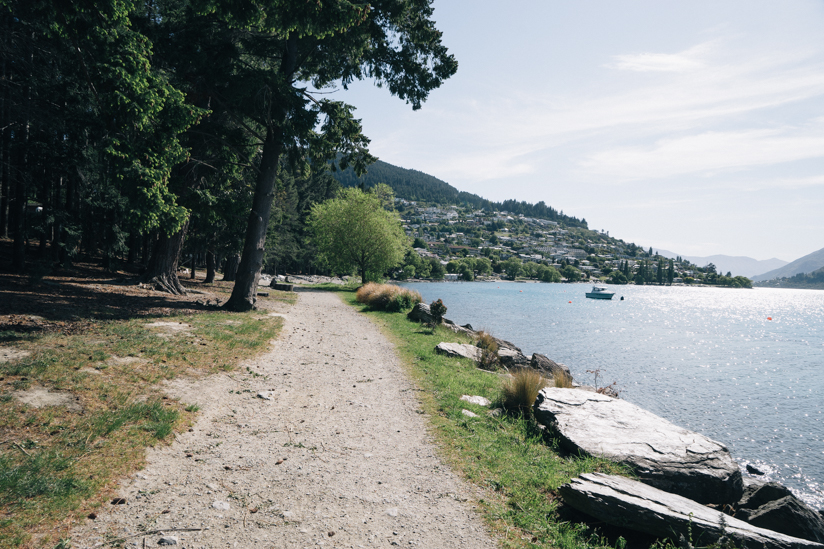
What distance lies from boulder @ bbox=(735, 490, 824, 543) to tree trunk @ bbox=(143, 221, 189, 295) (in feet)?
70.1

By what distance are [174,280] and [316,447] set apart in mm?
17532

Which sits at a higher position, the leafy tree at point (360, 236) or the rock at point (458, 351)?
the leafy tree at point (360, 236)

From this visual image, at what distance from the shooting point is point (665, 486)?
567 cm

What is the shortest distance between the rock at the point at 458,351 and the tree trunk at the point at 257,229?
8799 millimetres

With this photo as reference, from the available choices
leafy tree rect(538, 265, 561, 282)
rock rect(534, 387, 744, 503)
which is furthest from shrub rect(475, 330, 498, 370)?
leafy tree rect(538, 265, 561, 282)

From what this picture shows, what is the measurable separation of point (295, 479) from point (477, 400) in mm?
4684

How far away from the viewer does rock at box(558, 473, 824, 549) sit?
13.1 feet

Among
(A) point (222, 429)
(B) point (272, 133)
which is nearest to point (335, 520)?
(A) point (222, 429)

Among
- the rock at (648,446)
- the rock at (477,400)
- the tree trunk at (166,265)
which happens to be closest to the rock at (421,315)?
the rock at (477,400)

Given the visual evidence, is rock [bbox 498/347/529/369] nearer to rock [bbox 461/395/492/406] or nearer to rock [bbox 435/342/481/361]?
rock [bbox 435/342/481/361]

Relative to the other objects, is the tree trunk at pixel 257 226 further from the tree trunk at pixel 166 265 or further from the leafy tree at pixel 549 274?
the leafy tree at pixel 549 274

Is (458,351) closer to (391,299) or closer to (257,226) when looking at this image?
(257,226)

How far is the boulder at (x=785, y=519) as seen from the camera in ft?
17.7

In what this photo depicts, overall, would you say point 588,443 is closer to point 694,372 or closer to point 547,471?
point 547,471
